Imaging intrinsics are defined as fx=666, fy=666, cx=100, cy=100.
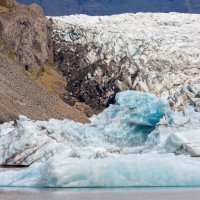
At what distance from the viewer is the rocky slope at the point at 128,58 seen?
65.7 metres

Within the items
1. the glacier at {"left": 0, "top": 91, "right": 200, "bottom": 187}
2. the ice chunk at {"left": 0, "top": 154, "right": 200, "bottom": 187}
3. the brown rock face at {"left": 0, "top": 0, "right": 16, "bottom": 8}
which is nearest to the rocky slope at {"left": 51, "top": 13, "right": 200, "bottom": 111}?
the brown rock face at {"left": 0, "top": 0, "right": 16, "bottom": 8}

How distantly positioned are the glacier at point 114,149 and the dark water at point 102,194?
443mm

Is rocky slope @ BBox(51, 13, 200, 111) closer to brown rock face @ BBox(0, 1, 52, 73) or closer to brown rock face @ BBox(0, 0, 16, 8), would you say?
brown rock face @ BBox(0, 1, 52, 73)

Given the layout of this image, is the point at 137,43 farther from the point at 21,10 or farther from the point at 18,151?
the point at 18,151

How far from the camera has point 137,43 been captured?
228ft

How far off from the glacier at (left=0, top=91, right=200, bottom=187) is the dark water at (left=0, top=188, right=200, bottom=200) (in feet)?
1.45

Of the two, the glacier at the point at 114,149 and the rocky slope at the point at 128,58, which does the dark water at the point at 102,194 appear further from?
the rocky slope at the point at 128,58

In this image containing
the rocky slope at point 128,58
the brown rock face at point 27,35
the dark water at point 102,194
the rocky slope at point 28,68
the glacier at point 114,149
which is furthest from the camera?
the brown rock face at point 27,35

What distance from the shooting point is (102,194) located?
50.6 feet

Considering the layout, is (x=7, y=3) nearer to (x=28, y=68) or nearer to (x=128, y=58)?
(x=28, y=68)

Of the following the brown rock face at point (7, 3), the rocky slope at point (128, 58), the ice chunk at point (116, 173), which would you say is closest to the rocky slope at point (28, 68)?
the brown rock face at point (7, 3)

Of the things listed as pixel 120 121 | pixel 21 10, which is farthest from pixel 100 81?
pixel 120 121

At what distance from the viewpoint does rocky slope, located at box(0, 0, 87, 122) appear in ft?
187

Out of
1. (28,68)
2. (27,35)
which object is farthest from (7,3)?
(28,68)
